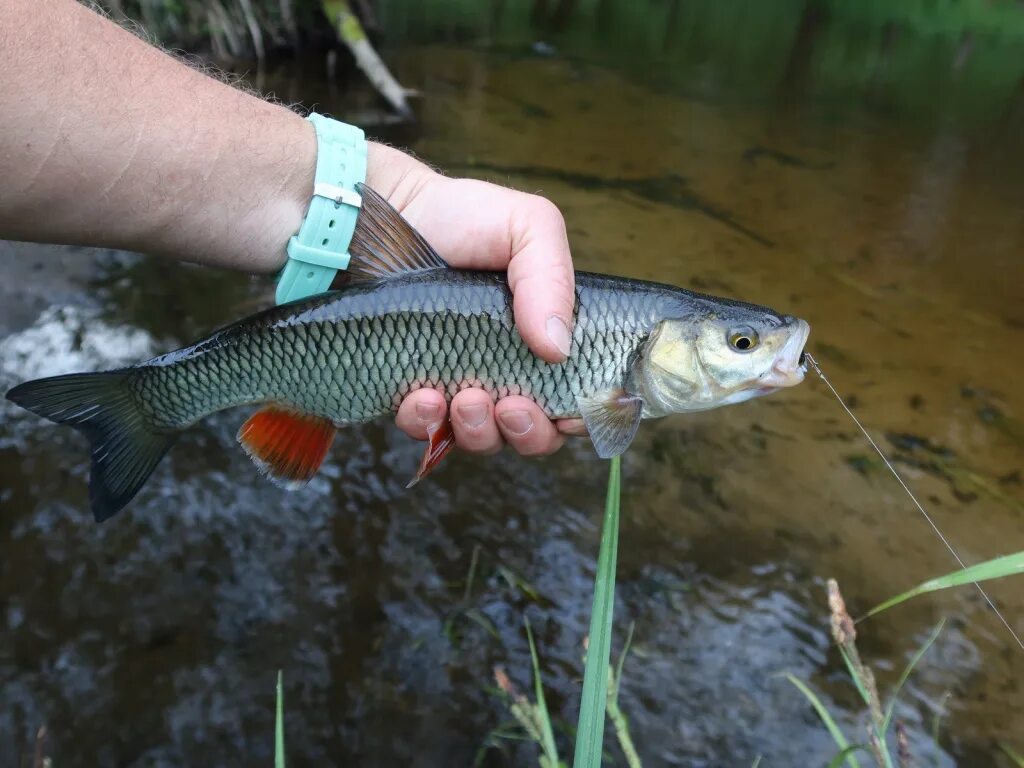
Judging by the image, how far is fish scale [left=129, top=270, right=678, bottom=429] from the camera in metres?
2.62

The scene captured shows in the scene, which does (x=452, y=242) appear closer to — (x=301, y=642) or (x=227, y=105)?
(x=227, y=105)

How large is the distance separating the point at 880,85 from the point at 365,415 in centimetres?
1675

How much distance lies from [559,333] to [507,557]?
212 cm

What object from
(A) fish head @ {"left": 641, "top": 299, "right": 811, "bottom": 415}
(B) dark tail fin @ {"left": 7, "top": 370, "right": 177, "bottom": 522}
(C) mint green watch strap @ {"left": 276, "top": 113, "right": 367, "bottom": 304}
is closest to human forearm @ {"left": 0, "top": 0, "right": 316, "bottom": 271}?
(C) mint green watch strap @ {"left": 276, "top": 113, "right": 367, "bottom": 304}

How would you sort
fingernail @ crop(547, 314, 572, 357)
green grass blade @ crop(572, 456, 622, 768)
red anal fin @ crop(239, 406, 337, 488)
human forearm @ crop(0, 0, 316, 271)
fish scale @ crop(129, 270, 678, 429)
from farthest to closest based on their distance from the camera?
red anal fin @ crop(239, 406, 337, 488), fish scale @ crop(129, 270, 678, 429), fingernail @ crop(547, 314, 572, 357), human forearm @ crop(0, 0, 316, 271), green grass blade @ crop(572, 456, 622, 768)

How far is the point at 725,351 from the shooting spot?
264cm

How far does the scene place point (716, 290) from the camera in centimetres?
679

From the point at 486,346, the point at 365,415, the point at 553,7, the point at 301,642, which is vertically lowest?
the point at 553,7

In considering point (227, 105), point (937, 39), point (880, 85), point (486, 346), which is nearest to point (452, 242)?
point (486, 346)

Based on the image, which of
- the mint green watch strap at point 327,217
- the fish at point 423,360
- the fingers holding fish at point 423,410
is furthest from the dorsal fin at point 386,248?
the fingers holding fish at point 423,410

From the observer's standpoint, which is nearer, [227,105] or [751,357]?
[751,357]

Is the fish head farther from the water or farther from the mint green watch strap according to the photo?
the water

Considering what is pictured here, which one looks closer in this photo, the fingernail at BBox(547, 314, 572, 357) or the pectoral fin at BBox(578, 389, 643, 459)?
the fingernail at BBox(547, 314, 572, 357)

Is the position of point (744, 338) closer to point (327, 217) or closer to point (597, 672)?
point (597, 672)
